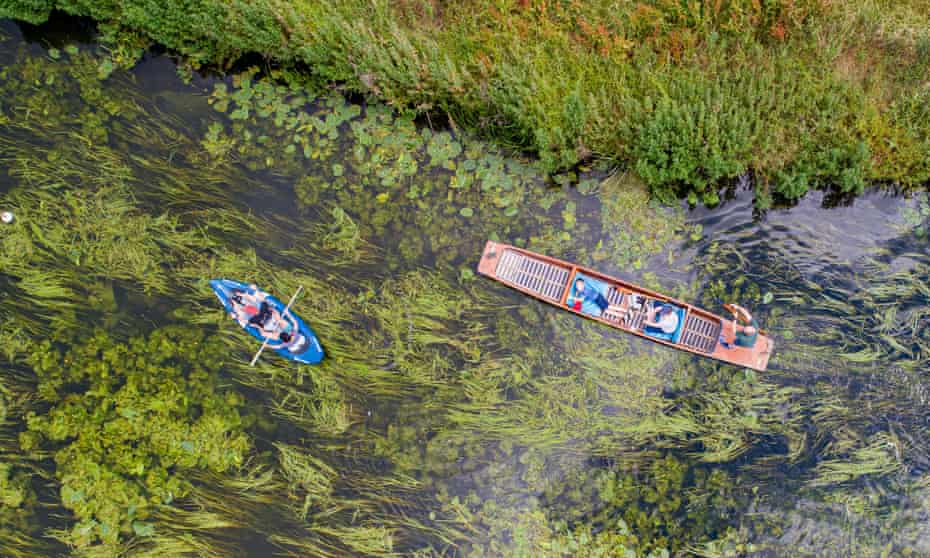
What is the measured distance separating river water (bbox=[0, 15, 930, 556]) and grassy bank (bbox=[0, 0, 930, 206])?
0.52 metres

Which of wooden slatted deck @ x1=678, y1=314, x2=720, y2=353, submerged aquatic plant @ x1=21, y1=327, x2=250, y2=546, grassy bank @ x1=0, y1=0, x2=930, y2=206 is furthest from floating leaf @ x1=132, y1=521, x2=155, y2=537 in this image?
wooden slatted deck @ x1=678, y1=314, x2=720, y2=353

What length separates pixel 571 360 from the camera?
24.7 feet

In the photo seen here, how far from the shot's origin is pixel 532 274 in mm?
7527

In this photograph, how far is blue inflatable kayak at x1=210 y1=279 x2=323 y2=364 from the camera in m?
7.46

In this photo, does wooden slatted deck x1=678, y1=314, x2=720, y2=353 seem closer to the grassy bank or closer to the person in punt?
the person in punt

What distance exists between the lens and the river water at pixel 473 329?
7328mm

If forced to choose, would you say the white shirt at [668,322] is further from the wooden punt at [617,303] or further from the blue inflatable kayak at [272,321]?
the blue inflatable kayak at [272,321]

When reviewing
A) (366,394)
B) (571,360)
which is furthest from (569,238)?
(366,394)

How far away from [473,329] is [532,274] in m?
A: 1.10

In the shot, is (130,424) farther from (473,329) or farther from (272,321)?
(473,329)

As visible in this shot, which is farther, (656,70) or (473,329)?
(473,329)

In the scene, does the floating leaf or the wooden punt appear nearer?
the wooden punt

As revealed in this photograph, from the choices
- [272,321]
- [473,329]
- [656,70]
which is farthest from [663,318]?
[272,321]

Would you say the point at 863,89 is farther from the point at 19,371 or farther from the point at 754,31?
the point at 19,371
